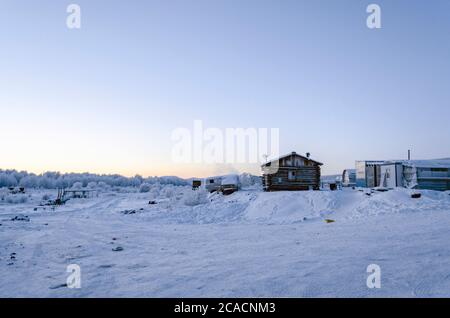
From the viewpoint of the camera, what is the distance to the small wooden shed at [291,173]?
34.0 metres

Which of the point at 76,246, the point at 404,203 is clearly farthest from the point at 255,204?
the point at 76,246

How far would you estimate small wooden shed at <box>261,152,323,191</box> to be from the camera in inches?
1339

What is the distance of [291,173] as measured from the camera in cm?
3441

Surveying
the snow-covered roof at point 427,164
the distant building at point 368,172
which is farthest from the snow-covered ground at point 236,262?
the distant building at point 368,172

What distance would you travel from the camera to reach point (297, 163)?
34.6 meters

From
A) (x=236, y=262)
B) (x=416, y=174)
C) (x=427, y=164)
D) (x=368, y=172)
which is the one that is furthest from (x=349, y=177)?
(x=236, y=262)

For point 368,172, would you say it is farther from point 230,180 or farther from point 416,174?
point 230,180

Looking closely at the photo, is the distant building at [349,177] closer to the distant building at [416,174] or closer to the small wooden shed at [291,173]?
the distant building at [416,174]

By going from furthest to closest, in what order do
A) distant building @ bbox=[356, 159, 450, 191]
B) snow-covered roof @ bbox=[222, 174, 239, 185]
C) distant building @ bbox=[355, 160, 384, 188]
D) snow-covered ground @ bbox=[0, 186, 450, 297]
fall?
snow-covered roof @ bbox=[222, 174, 239, 185]
distant building @ bbox=[355, 160, 384, 188]
distant building @ bbox=[356, 159, 450, 191]
snow-covered ground @ bbox=[0, 186, 450, 297]

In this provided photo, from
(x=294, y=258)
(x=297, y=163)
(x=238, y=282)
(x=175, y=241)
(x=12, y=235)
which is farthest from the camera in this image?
(x=297, y=163)

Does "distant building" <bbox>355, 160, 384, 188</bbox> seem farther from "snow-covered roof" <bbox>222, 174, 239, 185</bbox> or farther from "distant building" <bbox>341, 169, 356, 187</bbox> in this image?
"snow-covered roof" <bbox>222, 174, 239, 185</bbox>

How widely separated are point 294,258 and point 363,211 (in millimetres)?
13420

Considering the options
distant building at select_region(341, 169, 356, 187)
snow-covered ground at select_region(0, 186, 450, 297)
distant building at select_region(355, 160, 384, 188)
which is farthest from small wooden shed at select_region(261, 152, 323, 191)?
distant building at select_region(341, 169, 356, 187)
